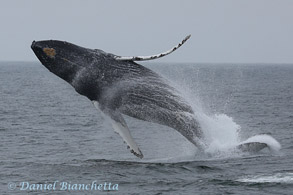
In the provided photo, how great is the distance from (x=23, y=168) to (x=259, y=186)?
8646mm

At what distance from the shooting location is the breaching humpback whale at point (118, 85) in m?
16.3

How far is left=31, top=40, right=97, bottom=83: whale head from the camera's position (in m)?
16.0

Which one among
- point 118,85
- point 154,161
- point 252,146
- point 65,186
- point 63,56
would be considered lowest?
point 65,186

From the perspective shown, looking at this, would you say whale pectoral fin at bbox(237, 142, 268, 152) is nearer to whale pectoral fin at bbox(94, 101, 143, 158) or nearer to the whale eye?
whale pectoral fin at bbox(94, 101, 143, 158)

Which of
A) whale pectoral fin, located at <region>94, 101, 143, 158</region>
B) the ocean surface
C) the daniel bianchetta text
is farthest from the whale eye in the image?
the daniel bianchetta text

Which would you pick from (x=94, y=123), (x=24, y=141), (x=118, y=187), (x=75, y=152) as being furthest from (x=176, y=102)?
(x=94, y=123)

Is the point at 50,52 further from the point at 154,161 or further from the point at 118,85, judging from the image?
the point at 154,161

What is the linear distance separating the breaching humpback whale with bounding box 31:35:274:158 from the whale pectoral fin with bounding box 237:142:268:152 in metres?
1.74

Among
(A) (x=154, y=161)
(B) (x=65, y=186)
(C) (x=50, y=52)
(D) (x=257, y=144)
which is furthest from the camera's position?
(A) (x=154, y=161)

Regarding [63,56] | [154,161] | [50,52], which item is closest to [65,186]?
[63,56]

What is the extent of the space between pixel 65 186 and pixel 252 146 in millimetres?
6553

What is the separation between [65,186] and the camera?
53.0ft

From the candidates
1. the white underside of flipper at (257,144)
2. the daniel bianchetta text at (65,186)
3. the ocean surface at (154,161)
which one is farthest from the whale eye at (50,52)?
the white underside of flipper at (257,144)

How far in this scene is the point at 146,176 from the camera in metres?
17.0
